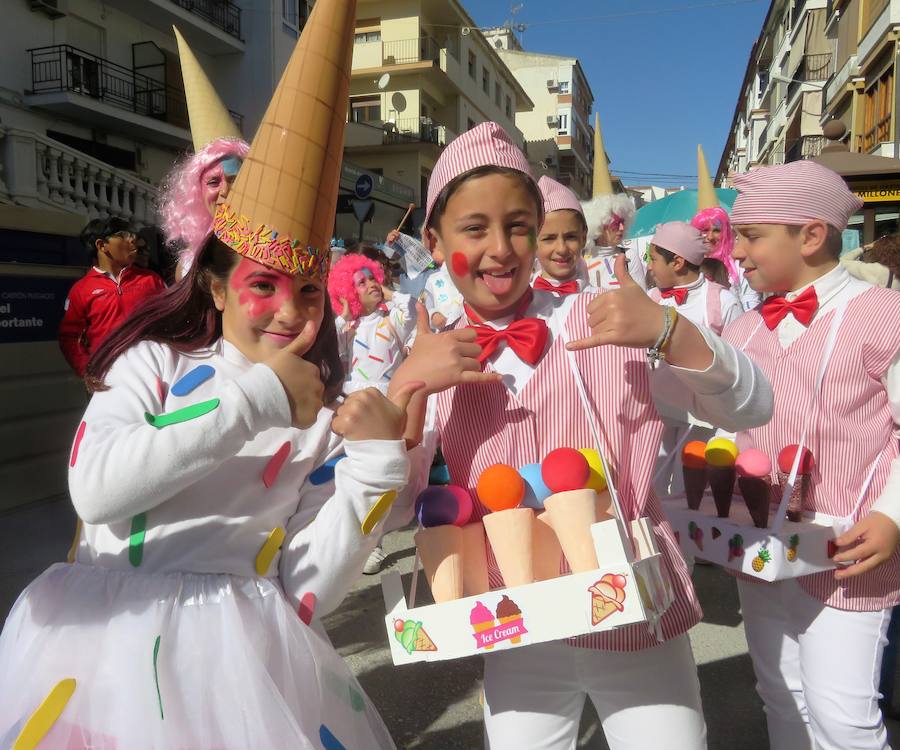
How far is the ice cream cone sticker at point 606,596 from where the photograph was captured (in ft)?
4.17

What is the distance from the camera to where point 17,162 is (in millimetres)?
9797

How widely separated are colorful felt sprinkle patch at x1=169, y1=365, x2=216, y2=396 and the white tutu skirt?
38cm

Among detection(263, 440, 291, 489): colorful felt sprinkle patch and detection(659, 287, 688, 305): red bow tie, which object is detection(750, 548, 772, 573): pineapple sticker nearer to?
detection(263, 440, 291, 489): colorful felt sprinkle patch

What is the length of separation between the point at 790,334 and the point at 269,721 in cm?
175

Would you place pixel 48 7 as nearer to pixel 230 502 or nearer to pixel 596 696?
pixel 230 502

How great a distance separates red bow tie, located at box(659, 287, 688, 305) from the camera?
4.52 m

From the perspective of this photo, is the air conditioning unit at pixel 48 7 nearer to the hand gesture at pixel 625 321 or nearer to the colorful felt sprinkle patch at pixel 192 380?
the colorful felt sprinkle patch at pixel 192 380

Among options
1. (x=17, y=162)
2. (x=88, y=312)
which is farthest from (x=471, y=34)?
(x=88, y=312)

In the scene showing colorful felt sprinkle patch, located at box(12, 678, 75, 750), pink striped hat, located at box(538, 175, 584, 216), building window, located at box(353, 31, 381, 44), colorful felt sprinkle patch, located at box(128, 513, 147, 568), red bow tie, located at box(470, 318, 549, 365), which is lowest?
colorful felt sprinkle patch, located at box(12, 678, 75, 750)

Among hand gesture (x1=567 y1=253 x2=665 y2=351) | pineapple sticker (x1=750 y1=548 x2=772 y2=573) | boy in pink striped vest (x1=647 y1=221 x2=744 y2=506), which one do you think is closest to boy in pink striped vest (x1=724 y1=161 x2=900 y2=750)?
pineapple sticker (x1=750 y1=548 x2=772 y2=573)

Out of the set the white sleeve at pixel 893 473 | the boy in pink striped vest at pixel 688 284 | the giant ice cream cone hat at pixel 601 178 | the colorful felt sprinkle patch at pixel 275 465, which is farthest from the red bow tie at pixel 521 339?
the giant ice cream cone hat at pixel 601 178

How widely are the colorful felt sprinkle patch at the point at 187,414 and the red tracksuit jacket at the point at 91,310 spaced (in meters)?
3.95

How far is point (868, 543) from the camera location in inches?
73.0

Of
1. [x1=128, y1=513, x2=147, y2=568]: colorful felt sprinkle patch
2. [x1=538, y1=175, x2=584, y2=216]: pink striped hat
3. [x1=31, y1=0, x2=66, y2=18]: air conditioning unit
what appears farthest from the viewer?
[x1=31, y1=0, x2=66, y2=18]: air conditioning unit
